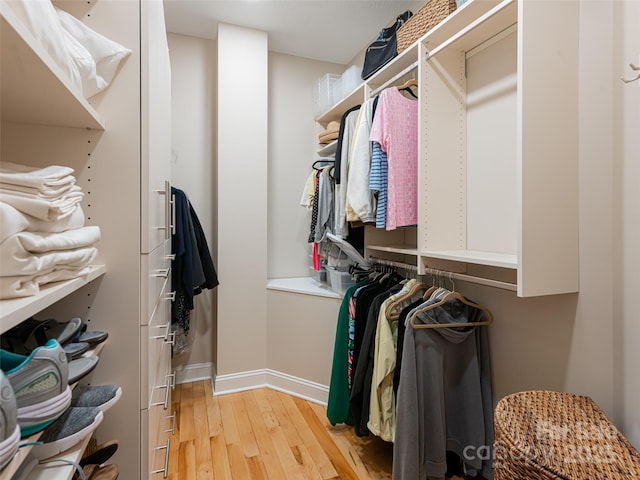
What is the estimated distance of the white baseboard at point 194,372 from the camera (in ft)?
8.79

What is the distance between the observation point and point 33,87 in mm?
664

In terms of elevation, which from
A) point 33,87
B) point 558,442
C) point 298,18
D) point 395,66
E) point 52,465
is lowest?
point 558,442

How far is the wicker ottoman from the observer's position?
873 millimetres

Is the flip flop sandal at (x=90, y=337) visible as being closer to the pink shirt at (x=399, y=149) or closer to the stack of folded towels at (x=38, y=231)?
the stack of folded towels at (x=38, y=231)

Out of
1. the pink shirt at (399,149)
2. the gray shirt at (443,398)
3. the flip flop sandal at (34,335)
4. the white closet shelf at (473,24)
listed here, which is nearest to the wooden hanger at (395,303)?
the gray shirt at (443,398)

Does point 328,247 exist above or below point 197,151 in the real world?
below

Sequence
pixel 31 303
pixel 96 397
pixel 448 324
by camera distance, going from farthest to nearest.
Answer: pixel 448 324, pixel 96 397, pixel 31 303

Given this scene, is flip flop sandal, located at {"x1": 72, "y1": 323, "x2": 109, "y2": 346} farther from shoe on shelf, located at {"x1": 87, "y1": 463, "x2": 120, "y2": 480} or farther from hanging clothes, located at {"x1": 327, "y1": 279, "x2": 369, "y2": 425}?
hanging clothes, located at {"x1": 327, "y1": 279, "x2": 369, "y2": 425}

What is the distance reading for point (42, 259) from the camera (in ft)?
1.93

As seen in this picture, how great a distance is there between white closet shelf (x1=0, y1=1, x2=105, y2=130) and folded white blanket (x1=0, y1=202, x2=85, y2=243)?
0.24 m

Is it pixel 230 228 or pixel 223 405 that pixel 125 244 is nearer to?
pixel 230 228

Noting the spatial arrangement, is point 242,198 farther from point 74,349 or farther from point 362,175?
point 74,349

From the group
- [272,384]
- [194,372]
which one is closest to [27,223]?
[272,384]

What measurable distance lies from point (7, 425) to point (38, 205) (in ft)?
1.18
